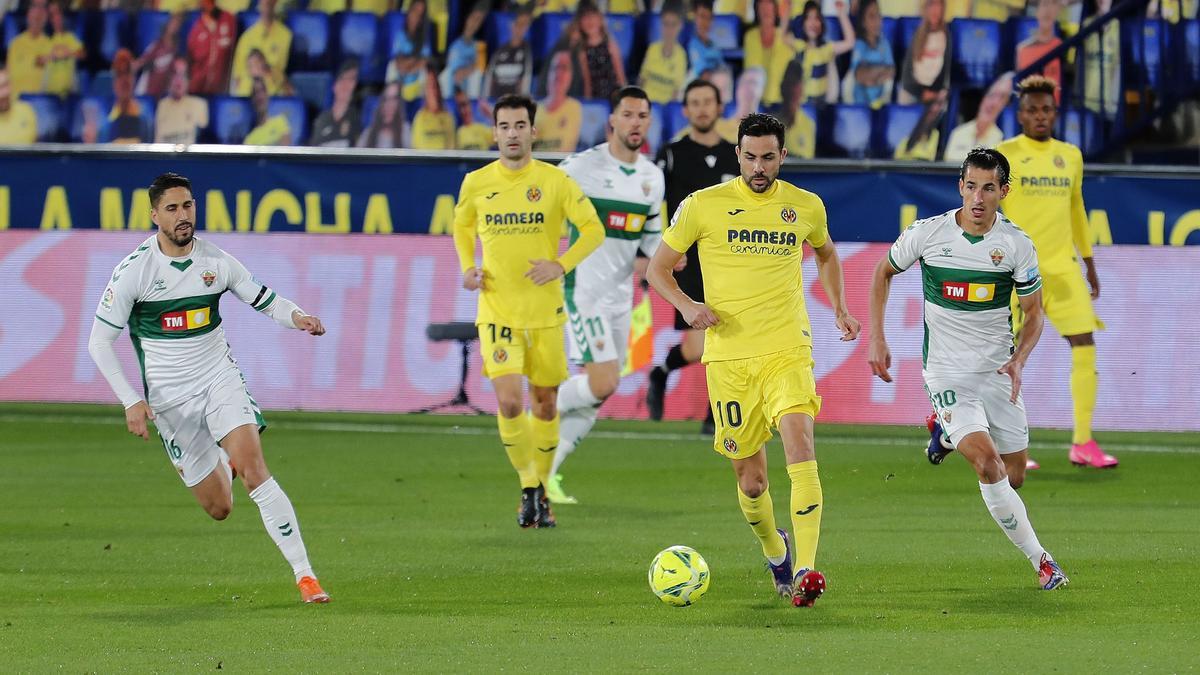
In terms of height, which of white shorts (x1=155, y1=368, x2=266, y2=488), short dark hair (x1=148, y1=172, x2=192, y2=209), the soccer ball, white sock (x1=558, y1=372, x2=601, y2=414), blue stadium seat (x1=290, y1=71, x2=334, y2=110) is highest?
blue stadium seat (x1=290, y1=71, x2=334, y2=110)

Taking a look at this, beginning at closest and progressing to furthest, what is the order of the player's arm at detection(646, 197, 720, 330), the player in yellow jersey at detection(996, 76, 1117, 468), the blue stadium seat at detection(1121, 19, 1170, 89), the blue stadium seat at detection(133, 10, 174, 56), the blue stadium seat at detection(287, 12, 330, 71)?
the player's arm at detection(646, 197, 720, 330), the player in yellow jersey at detection(996, 76, 1117, 468), the blue stadium seat at detection(1121, 19, 1170, 89), the blue stadium seat at detection(287, 12, 330, 71), the blue stadium seat at detection(133, 10, 174, 56)

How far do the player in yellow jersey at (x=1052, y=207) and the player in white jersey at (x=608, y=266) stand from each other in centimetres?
233

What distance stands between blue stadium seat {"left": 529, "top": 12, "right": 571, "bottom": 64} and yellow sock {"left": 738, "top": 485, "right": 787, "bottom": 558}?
1141 centimetres

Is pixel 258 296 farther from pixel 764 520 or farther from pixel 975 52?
pixel 975 52

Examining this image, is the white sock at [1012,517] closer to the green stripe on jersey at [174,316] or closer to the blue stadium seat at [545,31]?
the green stripe on jersey at [174,316]

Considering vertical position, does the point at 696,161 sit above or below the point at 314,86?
below

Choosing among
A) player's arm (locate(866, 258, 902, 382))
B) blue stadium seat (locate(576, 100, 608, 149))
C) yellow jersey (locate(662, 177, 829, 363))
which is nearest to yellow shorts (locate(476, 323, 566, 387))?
player's arm (locate(866, 258, 902, 382))

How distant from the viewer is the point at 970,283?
8250 millimetres

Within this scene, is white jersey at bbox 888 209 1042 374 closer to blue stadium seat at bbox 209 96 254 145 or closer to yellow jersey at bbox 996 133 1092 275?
yellow jersey at bbox 996 133 1092 275

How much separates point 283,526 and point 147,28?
12.8 metres

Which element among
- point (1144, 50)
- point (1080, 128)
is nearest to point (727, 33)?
point (1080, 128)

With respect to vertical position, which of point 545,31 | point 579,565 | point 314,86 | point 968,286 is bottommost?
point 579,565

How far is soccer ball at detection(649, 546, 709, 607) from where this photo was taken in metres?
7.36

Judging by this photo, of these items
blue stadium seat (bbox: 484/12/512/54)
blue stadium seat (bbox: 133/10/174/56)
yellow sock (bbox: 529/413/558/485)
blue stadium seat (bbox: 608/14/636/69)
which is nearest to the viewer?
yellow sock (bbox: 529/413/558/485)
